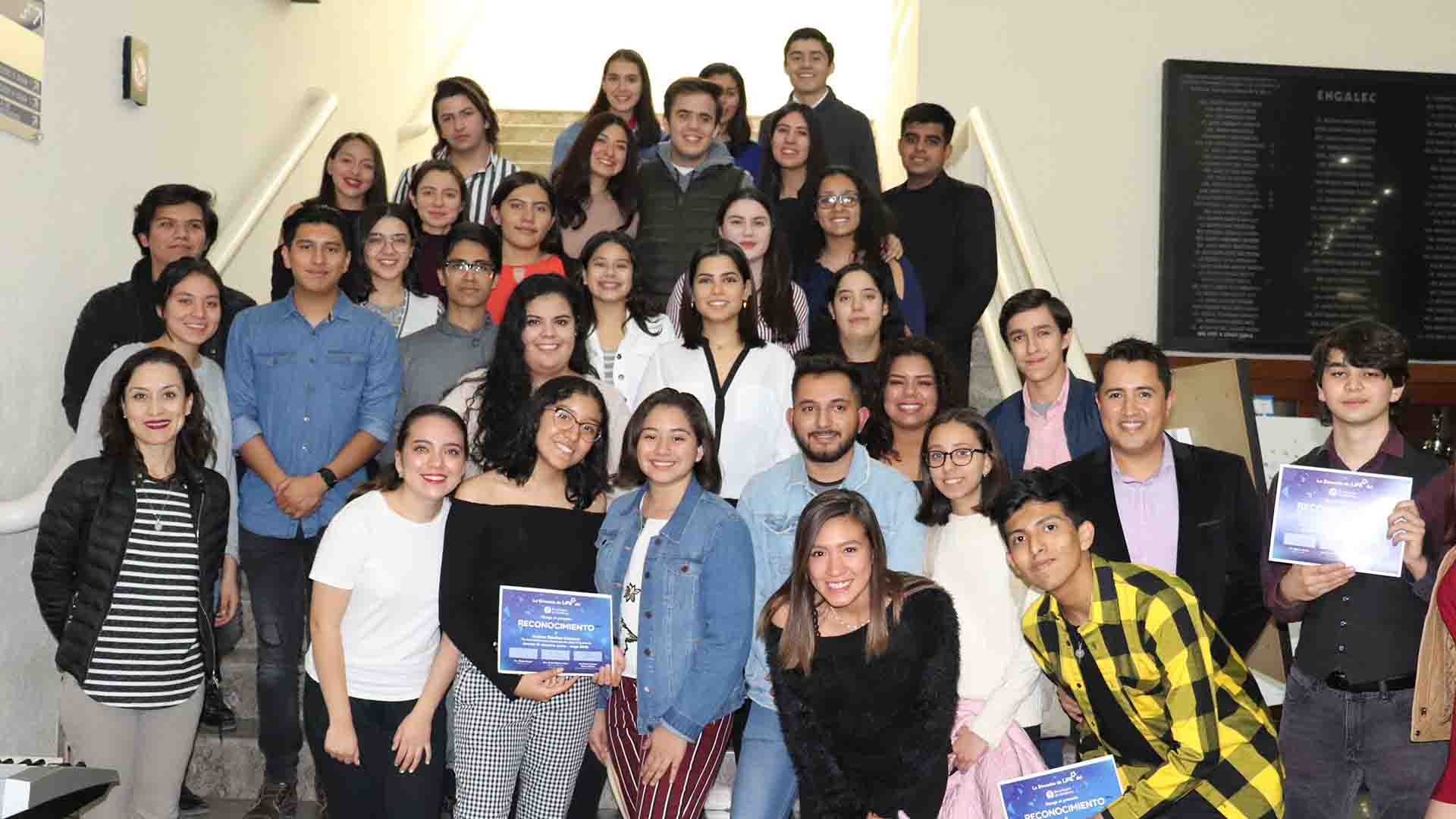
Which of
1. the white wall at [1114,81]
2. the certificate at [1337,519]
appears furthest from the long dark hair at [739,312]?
the white wall at [1114,81]

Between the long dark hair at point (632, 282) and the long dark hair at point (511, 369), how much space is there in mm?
286

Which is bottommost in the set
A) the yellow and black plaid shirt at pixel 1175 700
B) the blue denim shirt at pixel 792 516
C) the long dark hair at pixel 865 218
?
the yellow and black plaid shirt at pixel 1175 700

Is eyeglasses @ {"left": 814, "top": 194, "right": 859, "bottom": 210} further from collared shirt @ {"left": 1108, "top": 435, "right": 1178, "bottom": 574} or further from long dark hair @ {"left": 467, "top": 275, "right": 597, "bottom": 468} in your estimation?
collared shirt @ {"left": 1108, "top": 435, "right": 1178, "bottom": 574}

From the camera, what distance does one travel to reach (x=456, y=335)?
4.85 meters

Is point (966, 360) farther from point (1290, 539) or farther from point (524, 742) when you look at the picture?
point (524, 742)

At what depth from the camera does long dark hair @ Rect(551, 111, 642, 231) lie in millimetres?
5602

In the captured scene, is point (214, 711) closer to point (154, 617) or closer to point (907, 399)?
point (154, 617)

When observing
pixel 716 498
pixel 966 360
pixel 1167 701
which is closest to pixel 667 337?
pixel 716 498

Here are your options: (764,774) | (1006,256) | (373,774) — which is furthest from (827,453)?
(1006,256)

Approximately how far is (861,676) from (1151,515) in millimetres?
995

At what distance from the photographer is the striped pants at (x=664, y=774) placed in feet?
12.1

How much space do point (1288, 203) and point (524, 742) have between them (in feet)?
17.9

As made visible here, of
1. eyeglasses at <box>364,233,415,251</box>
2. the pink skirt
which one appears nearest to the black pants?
the pink skirt

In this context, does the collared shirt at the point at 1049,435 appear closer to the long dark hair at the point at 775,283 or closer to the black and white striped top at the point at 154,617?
the long dark hair at the point at 775,283
